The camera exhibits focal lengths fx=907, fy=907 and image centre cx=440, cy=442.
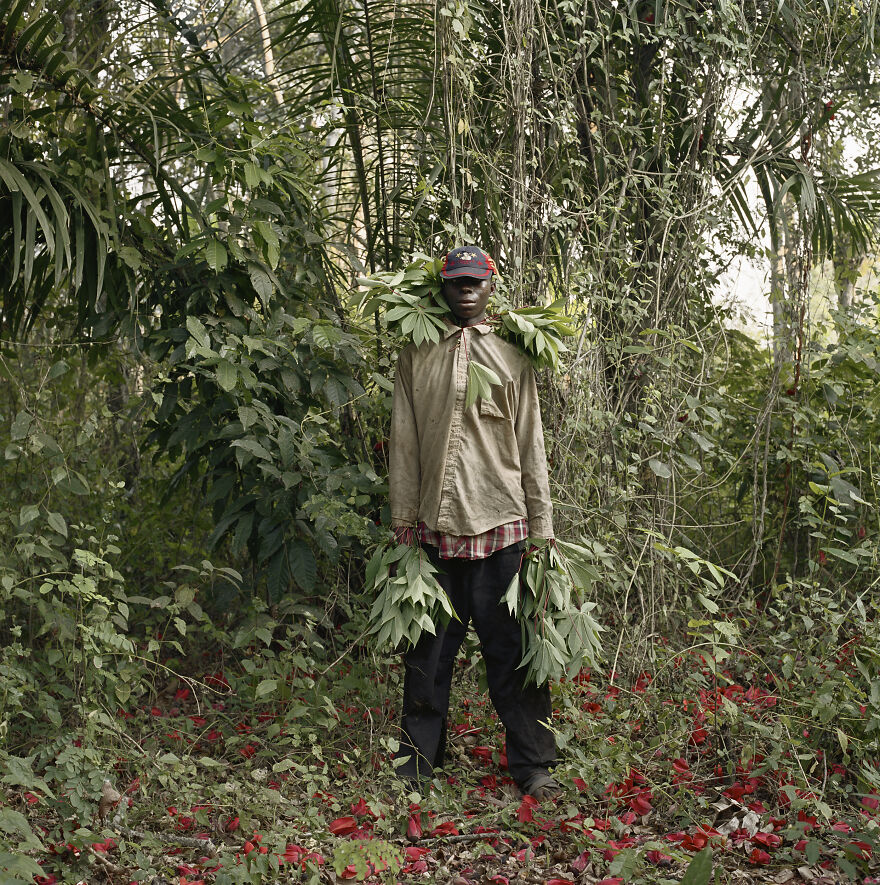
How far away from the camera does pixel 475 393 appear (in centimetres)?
294

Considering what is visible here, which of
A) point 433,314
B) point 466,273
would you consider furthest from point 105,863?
point 466,273

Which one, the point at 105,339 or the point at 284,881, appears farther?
the point at 105,339

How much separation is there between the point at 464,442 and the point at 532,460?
0.84 feet

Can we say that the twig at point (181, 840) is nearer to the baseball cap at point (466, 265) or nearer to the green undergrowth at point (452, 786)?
the green undergrowth at point (452, 786)

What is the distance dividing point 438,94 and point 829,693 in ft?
9.15

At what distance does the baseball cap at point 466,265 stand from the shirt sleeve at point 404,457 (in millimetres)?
310

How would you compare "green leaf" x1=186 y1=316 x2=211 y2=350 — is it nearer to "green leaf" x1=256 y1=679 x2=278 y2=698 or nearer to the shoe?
"green leaf" x1=256 y1=679 x2=278 y2=698

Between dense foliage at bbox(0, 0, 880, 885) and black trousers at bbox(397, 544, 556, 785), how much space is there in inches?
4.5

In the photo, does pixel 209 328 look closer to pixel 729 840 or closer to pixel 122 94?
pixel 122 94

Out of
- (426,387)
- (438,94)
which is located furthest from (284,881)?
(438,94)

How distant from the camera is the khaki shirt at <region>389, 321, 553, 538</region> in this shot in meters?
2.97

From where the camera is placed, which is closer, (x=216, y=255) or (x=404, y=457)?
(x=404, y=457)

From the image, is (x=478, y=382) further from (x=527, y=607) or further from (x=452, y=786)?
(x=452, y=786)

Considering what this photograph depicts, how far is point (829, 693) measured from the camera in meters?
2.98
